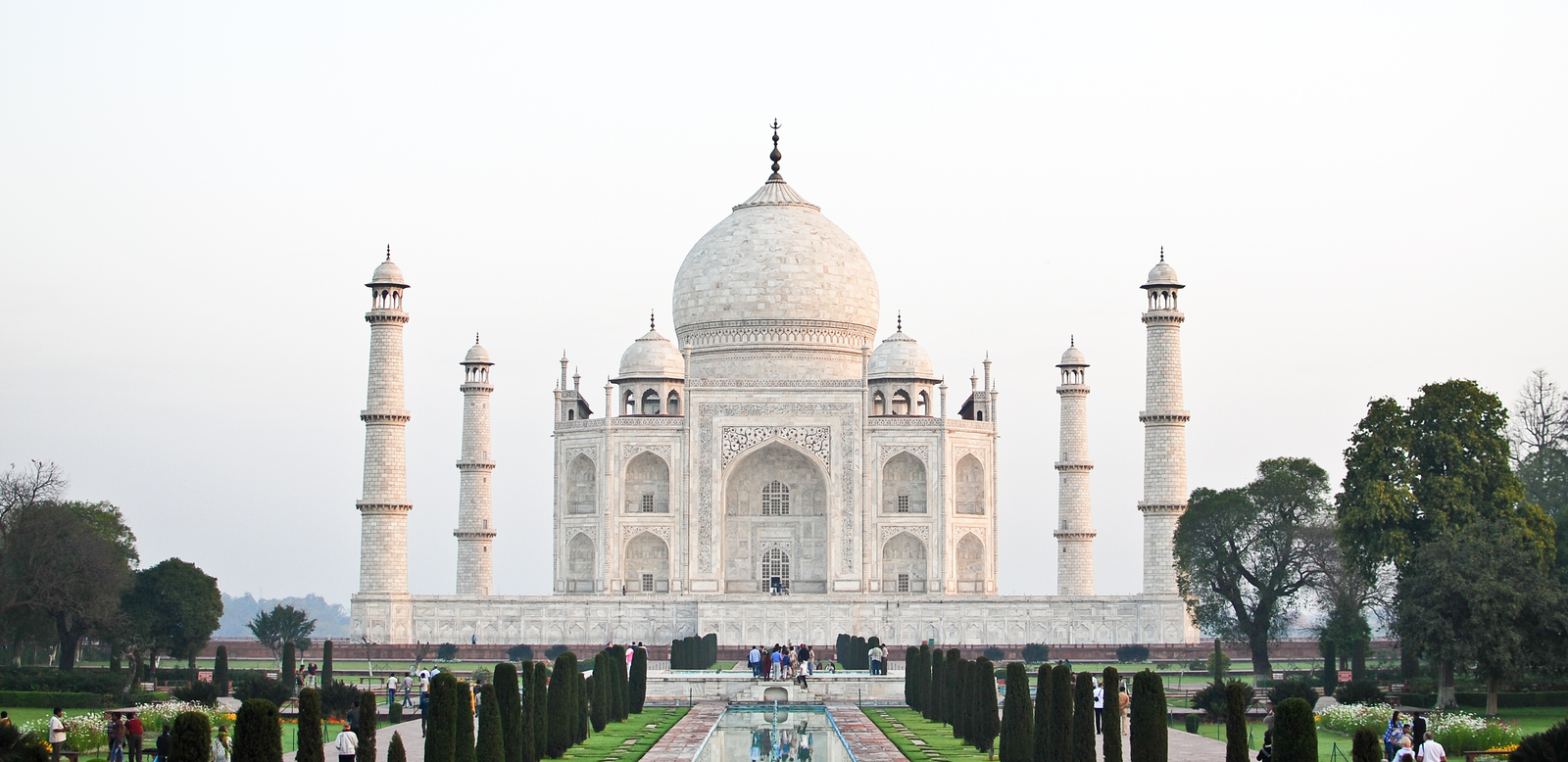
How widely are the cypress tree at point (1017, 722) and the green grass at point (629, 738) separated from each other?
4.07 meters

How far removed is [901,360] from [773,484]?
14.3 feet

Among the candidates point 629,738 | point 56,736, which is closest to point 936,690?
point 629,738

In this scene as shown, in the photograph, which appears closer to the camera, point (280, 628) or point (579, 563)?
point (280, 628)

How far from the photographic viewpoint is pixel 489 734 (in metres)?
17.4

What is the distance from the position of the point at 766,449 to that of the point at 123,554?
48.2 feet

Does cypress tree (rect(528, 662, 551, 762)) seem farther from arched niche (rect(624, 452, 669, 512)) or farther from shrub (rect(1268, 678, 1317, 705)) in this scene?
arched niche (rect(624, 452, 669, 512))

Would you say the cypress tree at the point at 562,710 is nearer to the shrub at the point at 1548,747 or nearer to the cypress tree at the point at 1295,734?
the cypress tree at the point at 1295,734

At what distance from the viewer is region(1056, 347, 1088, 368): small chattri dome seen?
45.3 meters

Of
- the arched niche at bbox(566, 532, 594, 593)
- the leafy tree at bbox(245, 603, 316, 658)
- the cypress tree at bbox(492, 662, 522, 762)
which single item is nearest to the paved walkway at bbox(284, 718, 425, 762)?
the cypress tree at bbox(492, 662, 522, 762)

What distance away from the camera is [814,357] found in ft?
152

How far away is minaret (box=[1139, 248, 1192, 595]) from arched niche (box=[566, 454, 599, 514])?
12966 mm

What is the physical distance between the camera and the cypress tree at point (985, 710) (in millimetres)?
21125

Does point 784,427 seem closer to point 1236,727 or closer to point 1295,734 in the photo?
point 1236,727

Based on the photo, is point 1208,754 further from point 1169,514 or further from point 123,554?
point 123,554
